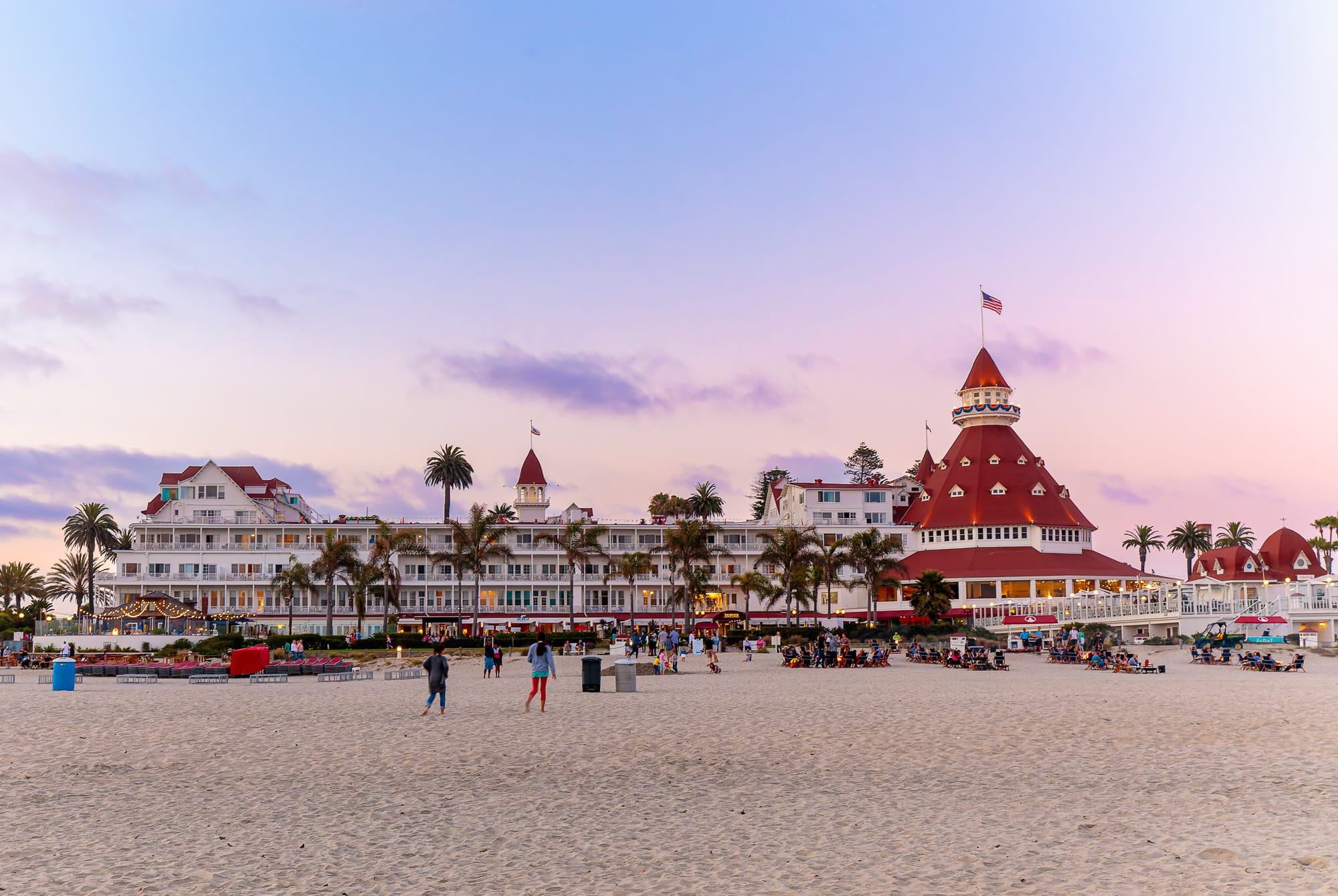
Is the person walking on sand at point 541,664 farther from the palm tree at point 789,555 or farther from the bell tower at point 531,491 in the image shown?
the bell tower at point 531,491

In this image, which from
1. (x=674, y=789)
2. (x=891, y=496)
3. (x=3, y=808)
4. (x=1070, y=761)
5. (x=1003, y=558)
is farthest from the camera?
(x=891, y=496)

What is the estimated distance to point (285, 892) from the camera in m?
9.03

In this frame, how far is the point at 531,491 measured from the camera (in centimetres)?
11762

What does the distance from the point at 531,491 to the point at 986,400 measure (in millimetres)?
46452

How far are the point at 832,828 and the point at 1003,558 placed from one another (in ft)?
282

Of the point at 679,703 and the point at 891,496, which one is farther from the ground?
the point at 891,496

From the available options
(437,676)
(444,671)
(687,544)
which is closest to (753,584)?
(687,544)

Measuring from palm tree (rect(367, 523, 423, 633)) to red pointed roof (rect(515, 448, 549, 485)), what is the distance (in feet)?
82.3

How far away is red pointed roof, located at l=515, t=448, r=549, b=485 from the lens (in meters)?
118

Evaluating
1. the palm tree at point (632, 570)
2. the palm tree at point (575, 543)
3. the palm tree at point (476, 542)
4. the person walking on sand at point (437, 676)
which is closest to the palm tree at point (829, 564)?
the palm tree at point (632, 570)

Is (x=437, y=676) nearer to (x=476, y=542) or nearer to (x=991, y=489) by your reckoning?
(x=476, y=542)

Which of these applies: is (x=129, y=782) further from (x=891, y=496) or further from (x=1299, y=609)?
(x=891, y=496)

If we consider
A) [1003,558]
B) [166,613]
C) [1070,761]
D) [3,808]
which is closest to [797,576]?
[1003,558]

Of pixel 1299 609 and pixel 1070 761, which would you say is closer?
pixel 1070 761
